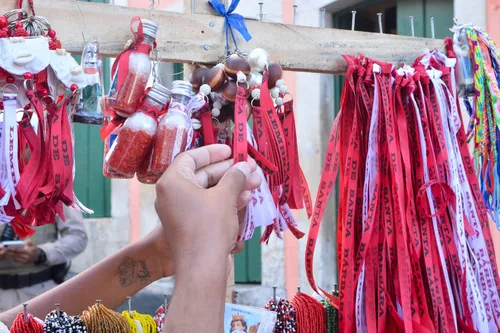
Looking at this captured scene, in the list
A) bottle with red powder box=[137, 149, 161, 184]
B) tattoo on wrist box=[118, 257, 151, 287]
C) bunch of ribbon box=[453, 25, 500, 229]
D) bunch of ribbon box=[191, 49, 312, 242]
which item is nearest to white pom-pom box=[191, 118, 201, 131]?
bunch of ribbon box=[191, 49, 312, 242]

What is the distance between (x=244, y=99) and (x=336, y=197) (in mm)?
2906

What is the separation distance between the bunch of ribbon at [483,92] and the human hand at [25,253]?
211cm

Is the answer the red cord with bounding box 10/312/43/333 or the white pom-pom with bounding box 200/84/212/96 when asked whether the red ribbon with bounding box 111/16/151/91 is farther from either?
the red cord with bounding box 10/312/43/333

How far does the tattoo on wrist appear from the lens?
1.52 metres

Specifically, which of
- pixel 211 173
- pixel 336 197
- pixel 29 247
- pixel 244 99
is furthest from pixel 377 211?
pixel 336 197

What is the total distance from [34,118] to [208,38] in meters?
0.43

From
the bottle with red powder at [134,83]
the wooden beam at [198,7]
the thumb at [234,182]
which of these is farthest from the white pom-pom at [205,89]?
the thumb at [234,182]

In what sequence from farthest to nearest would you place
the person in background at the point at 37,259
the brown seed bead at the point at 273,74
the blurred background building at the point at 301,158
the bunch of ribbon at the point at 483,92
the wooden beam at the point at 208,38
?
the blurred background building at the point at 301,158 < the person in background at the point at 37,259 < the bunch of ribbon at the point at 483,92 < the brown seed bead at the point at 273,74 < the wooden beam at the point at 208,38

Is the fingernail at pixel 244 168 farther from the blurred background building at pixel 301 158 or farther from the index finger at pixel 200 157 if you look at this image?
the blurred background building at pixel 301 158

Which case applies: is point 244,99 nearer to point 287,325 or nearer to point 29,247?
point 287,325

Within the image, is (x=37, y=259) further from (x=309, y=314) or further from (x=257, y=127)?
(x=257, y=127)

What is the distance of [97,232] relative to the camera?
224 inches

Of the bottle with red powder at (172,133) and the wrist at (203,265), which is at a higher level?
the bottle with red powder at (172,133)

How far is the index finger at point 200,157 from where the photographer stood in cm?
101
